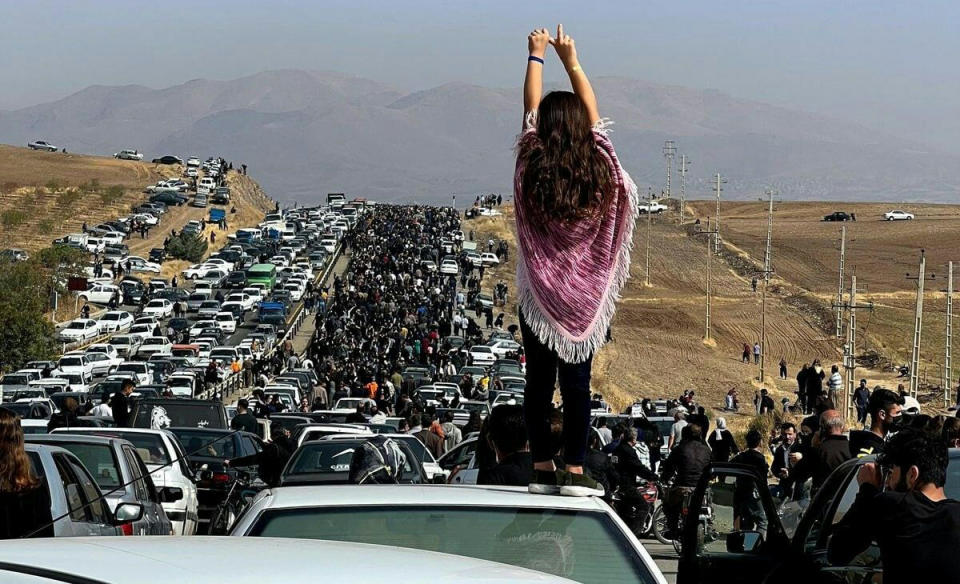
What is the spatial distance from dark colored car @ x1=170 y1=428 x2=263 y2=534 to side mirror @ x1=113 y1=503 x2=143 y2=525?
9995 mm

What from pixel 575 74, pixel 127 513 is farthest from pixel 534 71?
pixel 127 513

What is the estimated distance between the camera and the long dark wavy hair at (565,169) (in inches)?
225

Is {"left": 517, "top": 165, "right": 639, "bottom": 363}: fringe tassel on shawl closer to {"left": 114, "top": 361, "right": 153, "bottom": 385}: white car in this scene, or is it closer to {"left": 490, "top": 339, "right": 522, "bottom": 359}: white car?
{"left": 114, "top": 361, "right": 153, "bottom": 385}: white car

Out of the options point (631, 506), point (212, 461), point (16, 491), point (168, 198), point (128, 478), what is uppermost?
point (168, 198)

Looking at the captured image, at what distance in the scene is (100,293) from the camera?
9994 centimetres

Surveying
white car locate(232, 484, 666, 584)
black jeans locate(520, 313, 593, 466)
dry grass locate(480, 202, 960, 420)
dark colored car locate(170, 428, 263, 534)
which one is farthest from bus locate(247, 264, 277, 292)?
white car locate(232, 484, 666, 584)

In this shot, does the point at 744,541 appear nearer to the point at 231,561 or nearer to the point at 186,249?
the point at 231,561

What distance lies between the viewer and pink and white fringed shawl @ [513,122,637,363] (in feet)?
19.0

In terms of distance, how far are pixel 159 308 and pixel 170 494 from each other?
7751cm

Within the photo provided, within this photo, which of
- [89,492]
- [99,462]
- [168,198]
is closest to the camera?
[89,492]

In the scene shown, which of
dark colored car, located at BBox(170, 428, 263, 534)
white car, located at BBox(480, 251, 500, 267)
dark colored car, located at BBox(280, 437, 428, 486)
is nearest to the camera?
dark colored car, located at BBox(280, 437, 428, 486)

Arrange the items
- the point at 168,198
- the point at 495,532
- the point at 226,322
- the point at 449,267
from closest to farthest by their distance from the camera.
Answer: the point at 495,532 → the point at 226,322 → the point at 449,267 → the point at 168,198

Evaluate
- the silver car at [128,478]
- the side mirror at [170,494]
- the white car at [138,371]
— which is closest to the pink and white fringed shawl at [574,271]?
the silver car at [128,478]

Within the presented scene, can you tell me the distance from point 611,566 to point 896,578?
80.5 inches
